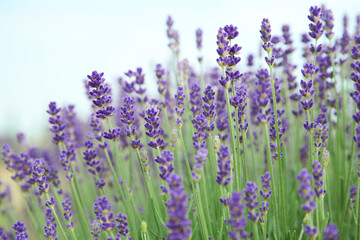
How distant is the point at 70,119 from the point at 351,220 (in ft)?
8.98

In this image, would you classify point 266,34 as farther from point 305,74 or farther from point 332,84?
point 332,84

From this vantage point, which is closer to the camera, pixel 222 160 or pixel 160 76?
pixel 222 160

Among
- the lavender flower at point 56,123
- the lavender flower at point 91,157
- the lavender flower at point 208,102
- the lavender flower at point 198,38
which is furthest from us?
the lavender flower at point 198,38

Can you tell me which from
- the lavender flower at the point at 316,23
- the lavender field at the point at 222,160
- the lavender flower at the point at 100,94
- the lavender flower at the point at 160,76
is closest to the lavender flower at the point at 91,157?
the lavender field at the point at 222,160

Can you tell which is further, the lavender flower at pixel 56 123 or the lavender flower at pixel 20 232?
the lavender flower at pixel 56 123

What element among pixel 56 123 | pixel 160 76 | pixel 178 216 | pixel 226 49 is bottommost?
pixel 178 216

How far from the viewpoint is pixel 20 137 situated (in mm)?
3508

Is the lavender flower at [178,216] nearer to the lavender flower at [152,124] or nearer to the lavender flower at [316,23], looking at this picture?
the lavender flower at [152,124]

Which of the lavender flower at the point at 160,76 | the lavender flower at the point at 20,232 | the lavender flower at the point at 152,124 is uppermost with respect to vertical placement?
the lavender flower at the point at 160,76

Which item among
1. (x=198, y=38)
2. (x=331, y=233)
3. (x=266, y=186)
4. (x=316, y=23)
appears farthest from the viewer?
(x=198, y=38)

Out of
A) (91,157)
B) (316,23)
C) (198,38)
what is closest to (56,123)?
(91,157)

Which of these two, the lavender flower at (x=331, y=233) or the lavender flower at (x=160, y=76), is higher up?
the lavender flower at (x=160, y=76)

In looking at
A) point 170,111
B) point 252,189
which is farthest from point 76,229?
point 252,189

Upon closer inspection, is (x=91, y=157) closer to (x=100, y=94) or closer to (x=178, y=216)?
(x=100, y=94)
